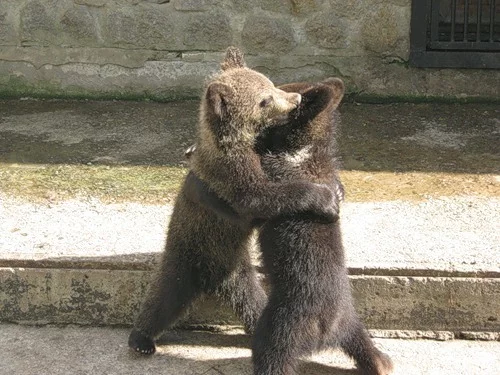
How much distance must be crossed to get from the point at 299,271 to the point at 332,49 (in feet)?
12.5

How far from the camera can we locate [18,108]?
→ 752 cm

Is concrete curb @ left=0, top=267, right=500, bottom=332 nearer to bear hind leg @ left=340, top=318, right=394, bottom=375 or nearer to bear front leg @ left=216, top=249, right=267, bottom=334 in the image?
bear front leg @ left=216, top=249, right=267, bottom=334

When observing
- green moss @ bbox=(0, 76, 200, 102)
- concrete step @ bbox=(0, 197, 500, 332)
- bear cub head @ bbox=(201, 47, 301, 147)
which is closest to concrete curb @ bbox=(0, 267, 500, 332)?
concrete step @ bbox=(0, 197, 500, 332)

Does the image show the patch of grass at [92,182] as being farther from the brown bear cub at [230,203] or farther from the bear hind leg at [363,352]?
the bear hind leg at [363,352]

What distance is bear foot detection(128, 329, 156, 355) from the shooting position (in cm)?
462

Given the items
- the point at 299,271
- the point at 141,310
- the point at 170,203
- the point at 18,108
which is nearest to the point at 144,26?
the point at 18,108

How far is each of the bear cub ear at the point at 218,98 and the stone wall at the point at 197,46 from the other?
3.42 metres

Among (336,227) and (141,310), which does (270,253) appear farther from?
(141,310)

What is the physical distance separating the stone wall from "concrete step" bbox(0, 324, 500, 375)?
3227 mm

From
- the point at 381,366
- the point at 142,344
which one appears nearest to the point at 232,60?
the point at 142,344

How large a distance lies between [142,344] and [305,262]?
3.36 ft

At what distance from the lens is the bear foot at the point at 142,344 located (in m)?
4.62

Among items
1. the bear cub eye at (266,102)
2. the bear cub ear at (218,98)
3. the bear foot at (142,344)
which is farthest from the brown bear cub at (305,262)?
the bear foot at (142,344)

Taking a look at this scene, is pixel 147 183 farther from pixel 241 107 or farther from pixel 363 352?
pixel 363 352
